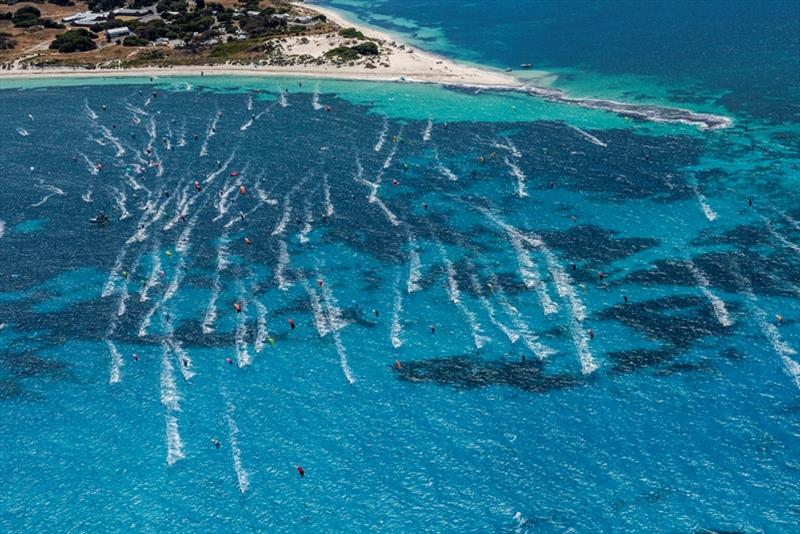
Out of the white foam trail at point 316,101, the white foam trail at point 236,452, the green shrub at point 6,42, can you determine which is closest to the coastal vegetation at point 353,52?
the white foam trail at point 316,101

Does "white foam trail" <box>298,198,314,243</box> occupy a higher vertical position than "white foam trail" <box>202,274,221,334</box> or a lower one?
higher

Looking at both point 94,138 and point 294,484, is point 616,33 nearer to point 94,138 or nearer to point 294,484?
point 94,138

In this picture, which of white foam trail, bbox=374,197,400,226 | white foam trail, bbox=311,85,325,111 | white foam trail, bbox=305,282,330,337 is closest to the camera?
white foam trail, bbox=305,282,330,337

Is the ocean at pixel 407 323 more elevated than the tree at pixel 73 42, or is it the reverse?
the tree at pixel 73 42

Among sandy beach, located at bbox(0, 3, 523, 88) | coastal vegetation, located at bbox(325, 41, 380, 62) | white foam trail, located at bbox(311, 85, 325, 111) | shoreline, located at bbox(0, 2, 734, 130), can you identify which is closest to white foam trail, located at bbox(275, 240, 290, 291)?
white foam trail, located at bbox(311, 85, 325, 111)

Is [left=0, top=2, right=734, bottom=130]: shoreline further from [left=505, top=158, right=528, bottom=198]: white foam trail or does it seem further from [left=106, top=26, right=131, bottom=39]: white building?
[left=505, top=158, right=528, bottom=198]: white foam trail

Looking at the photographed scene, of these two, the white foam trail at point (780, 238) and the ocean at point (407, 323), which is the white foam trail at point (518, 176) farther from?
the white foam trail at point (780, 238)

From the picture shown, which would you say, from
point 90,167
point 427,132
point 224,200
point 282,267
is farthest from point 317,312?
point 90,167
